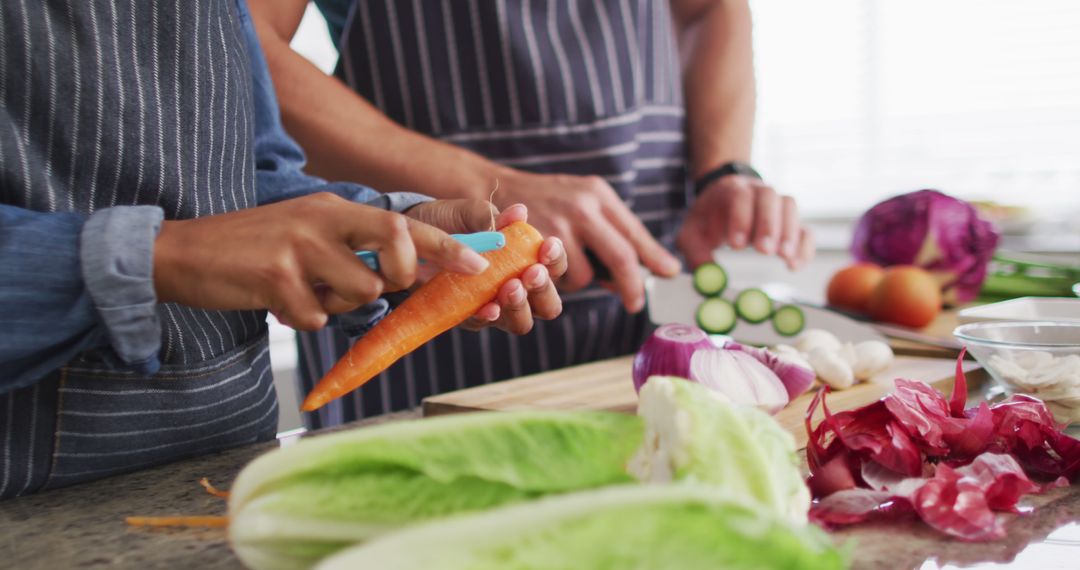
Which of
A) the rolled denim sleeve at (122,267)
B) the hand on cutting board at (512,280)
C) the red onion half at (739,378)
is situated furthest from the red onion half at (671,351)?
the rolled denim sleeve at (122,267)

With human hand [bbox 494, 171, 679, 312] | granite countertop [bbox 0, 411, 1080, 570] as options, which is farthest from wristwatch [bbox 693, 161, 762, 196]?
granite countertop [bbox 0, 411, 1080, 570]

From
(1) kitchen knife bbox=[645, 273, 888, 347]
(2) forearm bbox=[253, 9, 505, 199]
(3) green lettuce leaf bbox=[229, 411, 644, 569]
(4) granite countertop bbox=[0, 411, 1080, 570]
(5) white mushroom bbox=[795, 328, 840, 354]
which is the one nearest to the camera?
(3) green lettuce leaf bbox=[229, 411, 644, 569]

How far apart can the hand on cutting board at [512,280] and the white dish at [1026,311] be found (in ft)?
2.27

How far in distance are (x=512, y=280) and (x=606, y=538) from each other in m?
0.61

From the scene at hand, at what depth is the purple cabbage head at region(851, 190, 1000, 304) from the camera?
7.02 ft

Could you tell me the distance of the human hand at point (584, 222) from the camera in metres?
1.42

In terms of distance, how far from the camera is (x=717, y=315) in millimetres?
1699

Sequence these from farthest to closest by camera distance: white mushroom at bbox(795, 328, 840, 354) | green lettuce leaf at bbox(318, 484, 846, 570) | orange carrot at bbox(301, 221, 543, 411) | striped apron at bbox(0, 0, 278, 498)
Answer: white mushroom at bbox(795, 328, 840, 354)
orange carrot at bbox(301, 221, 543, 411)
striped apron at bbox(0, 0, 278, 498)
green lettuce leaf at bbox(318, 484, 846, 570)

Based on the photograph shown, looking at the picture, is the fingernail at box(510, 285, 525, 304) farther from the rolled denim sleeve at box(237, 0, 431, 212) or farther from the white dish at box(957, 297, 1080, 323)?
the white dish at box(957, 297, 1080, 323)

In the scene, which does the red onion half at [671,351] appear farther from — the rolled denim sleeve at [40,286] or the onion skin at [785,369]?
the rolled denim sleeve at [40,286]

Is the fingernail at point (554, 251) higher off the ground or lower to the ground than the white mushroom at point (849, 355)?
higher

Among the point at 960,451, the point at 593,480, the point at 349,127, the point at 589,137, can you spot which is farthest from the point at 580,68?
the point at 593,480

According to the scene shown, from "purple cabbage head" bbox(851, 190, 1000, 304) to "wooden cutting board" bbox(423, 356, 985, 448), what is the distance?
28.0 inches

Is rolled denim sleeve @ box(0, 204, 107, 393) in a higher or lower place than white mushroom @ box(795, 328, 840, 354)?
higher
